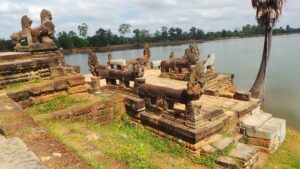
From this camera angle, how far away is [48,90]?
6.04 metres

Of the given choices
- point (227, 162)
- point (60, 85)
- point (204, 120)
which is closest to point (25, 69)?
point (60, 85)

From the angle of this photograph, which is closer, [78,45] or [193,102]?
[193,102]

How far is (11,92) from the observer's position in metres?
5.52

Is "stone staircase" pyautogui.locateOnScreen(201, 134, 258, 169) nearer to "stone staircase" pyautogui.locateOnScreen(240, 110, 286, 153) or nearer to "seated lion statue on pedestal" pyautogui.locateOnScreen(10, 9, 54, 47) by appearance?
"stone staircase" pyautogui.locateOnScreen(240, 110, 286, 153)

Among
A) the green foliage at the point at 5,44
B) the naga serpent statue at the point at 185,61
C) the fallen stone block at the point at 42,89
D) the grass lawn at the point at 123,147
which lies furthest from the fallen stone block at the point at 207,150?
the green foliage at the point at 5,44

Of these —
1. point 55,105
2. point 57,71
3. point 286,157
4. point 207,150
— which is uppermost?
point 57,71

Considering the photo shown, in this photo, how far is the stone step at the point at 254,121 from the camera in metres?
6.65

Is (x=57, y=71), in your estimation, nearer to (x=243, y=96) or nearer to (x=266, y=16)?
(x=243, y=96)

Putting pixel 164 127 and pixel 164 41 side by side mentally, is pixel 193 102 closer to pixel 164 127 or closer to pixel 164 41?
pixel 164 127

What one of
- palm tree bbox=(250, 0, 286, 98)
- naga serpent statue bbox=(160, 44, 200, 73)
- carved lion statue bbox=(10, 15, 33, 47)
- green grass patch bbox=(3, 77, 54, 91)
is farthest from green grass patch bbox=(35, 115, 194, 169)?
palm tree bbox=(250, 0, 286, 98)

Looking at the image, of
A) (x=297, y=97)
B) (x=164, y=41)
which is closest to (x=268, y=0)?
(x=297, y=97)

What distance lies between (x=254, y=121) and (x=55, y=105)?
17.0 feet

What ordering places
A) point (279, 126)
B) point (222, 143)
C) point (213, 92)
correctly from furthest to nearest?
point (213, 92), point (279, 126), point (222, 143)

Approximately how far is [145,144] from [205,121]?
147cm
